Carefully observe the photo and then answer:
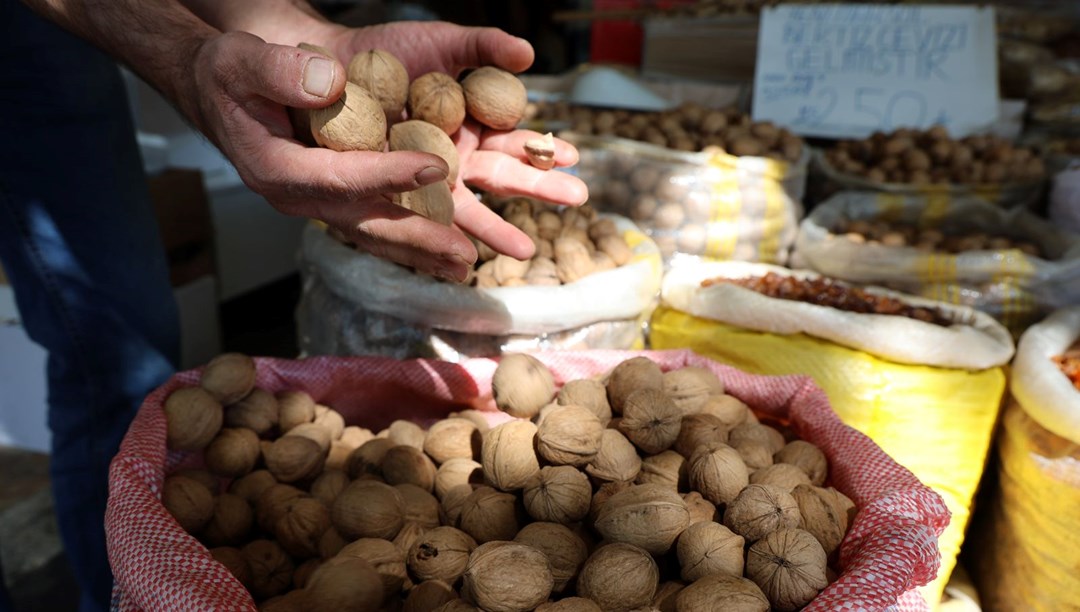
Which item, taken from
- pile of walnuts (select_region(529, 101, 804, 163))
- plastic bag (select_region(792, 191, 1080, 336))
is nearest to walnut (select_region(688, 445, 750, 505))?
plastic bag (select_region(792, 191, 1080, 336))

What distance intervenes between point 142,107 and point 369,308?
2.53 metres

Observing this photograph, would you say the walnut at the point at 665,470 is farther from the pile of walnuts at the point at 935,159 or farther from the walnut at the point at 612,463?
the pile of walnuts at the point at 935,159

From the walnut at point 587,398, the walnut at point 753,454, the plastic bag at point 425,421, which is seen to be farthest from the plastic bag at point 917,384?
the walnut at point 587,398

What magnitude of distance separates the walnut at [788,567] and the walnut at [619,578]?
149 millimetres

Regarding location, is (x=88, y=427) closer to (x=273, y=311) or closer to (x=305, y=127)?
(x=305, y=127)

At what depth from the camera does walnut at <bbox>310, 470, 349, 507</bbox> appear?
1.32 meters

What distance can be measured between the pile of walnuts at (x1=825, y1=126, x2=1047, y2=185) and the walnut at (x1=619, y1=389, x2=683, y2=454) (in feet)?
5.78

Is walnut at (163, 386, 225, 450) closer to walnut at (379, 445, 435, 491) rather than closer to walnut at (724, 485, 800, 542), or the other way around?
walnut at (379, 445, 435, 491)

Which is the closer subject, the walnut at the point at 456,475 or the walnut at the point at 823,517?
the walnut at the point at 823,517

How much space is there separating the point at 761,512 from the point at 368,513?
0.62 m

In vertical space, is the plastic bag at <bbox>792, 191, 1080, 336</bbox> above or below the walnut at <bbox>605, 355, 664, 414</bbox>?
below

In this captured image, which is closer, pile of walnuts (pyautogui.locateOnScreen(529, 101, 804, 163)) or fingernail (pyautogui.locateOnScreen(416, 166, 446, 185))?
fingernail (pyautogui.locateOnScreen(416, 166, 446, 185))

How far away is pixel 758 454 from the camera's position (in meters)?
1.30

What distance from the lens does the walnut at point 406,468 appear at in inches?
52.6
